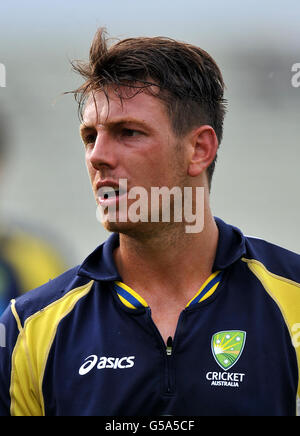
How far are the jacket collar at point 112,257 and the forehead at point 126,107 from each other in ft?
1.31

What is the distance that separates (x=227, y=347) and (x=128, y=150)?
61cm

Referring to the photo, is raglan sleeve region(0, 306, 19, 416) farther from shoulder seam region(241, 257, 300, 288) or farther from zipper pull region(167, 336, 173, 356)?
shoulder seam region(241, 257, 300, 288)

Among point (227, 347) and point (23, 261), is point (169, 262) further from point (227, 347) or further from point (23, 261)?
point (23, 261)

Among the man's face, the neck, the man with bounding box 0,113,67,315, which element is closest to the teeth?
the man's face

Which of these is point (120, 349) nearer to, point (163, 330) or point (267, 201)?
point (163, 330)

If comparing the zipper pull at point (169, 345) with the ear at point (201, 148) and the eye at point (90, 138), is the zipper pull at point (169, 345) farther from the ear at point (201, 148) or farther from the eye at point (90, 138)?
the eye at point (90, 138)

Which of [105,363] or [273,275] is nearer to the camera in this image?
[105,363]

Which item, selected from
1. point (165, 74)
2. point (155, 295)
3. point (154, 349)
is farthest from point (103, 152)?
point (154, 349)

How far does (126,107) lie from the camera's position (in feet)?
5.56

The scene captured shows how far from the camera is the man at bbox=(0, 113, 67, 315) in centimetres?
358

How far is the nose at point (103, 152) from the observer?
1.67 meters

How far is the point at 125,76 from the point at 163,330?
74 centimetres

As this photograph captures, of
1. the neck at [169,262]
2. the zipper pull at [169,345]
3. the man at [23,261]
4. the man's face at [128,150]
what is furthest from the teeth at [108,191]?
the man at [23,261]

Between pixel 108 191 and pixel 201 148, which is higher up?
pixel 201 148
